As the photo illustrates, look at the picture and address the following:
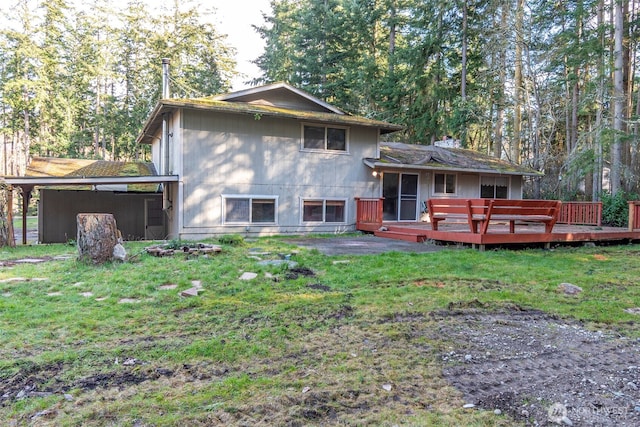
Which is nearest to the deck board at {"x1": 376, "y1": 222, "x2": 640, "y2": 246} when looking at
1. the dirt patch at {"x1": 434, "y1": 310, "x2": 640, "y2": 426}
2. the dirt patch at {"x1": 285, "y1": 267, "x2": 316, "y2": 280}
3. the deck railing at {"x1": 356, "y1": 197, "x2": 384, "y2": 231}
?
the deck railing at {"x1": 356, "y1": 197, "x2": 384, "y2": 231}

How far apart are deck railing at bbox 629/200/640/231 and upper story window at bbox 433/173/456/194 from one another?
5.40 metres

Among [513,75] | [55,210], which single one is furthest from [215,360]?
[513,75]

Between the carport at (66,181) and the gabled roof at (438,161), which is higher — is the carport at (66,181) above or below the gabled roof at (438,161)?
below

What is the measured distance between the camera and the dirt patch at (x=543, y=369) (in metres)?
2.38

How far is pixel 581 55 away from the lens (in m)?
15.1

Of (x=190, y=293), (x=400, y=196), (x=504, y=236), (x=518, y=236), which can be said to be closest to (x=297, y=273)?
(x=190, y=293)

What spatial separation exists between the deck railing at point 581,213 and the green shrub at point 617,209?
1.10 meters

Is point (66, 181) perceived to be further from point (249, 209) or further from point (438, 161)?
point (438, 161)

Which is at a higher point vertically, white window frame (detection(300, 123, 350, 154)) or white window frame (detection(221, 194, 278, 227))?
white window frame (detection(300, 123, 350, 154))

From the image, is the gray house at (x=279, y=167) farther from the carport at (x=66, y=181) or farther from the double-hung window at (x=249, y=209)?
the carport at (x=66, y=181)

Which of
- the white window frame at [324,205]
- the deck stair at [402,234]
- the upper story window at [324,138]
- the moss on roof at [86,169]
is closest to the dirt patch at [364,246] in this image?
the deck stair at [402,234]

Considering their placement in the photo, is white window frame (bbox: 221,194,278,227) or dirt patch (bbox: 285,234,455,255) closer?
dirt patch (bbox: 285,234,455,255)

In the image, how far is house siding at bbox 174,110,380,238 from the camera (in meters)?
11.1

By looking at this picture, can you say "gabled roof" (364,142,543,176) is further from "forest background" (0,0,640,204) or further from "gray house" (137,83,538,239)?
"forest background" (0,0,640,204)
